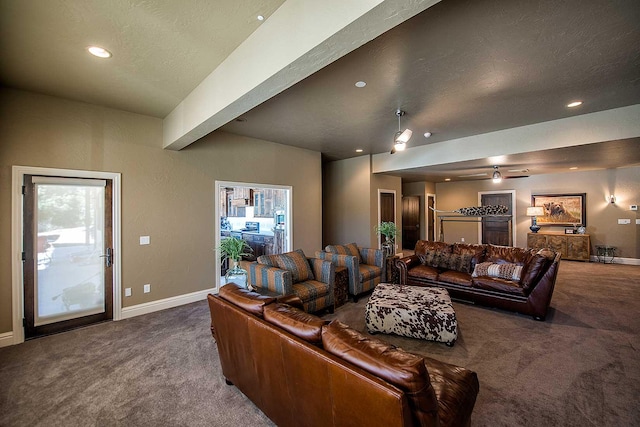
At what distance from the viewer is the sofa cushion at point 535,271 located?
3.58 meters

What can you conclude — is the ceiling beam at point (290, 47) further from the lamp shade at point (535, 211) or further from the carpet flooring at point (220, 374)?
the lamp shade at point (535, 211)

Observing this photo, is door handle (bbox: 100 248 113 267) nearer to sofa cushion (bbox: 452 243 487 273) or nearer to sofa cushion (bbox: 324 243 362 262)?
sofa cushion (bbox: 324 243 362 262)

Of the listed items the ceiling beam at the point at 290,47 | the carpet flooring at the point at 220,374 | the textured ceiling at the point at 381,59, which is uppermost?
the textured ceiling at the point at 381,59

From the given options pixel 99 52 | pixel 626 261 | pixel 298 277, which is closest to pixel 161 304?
pixel 298 277

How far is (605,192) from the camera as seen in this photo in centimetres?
721

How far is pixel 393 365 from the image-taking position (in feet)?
3.82

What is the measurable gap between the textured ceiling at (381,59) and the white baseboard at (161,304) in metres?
2.74

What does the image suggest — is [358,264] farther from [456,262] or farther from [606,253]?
[606,253]

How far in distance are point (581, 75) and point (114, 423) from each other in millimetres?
5110

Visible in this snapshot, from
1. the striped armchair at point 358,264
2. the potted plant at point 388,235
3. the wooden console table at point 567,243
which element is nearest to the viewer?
the striped armchair at point 358,264

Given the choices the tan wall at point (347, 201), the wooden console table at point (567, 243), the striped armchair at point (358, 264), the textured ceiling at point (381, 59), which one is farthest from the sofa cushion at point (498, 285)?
the wooden console table at point (567, 243)

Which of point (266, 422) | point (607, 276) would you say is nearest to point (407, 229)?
point (607, 276)

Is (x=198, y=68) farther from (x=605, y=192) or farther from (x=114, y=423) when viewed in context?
(x=605, y=192)

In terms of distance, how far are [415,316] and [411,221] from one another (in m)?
7.14
